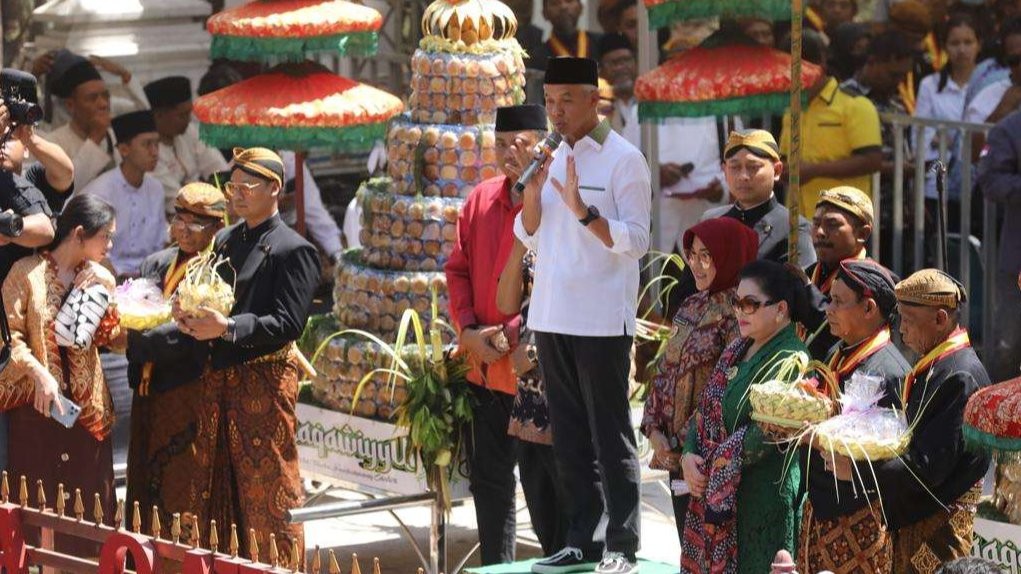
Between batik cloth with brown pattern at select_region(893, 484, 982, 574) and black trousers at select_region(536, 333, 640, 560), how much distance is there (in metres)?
1.13

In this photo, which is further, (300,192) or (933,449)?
(300,192)

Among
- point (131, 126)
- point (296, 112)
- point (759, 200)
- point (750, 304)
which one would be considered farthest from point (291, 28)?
point (750, 304)

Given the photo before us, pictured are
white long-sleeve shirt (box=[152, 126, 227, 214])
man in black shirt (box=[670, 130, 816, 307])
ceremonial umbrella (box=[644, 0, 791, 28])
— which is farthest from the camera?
white long-sleeve shirt (box=[152, 126, 227, 214])

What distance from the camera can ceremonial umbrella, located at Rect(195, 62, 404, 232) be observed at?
9422 mm

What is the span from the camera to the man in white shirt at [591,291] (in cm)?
703

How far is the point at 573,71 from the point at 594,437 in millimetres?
1251

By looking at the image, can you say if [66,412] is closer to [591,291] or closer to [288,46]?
[591,291]

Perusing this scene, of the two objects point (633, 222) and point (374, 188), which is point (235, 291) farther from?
point (633, 222)

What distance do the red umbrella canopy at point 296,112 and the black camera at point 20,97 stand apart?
4.88 feet

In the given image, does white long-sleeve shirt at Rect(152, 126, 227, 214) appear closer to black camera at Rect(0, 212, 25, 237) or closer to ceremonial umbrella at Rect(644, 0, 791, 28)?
ceremonial umbrella at Rect(644, 0, 791, 28)

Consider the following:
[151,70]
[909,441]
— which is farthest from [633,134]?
[909,441]

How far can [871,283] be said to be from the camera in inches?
250

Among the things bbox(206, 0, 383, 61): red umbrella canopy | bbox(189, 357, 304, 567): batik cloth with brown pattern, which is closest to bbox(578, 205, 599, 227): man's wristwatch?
bbox(189, 357, 304, 567): batik cloth with brown pattern

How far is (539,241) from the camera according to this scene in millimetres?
7219
